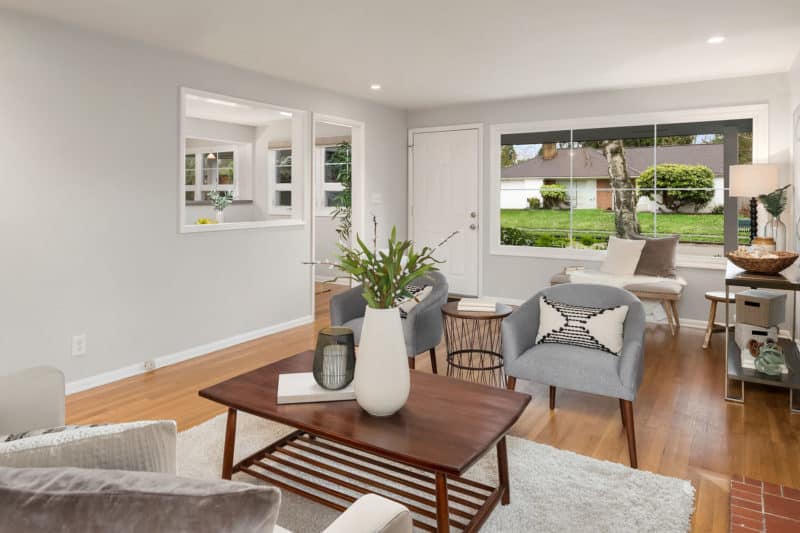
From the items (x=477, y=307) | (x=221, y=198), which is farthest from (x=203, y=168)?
(x=477, y=307)

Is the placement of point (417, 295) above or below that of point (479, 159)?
below

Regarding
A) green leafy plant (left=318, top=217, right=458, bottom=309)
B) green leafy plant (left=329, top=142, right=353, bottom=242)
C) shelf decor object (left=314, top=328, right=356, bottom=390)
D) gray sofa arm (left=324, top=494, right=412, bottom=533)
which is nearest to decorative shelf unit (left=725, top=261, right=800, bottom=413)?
green leafy plant (left=318, top=217, right=458, bottom=309)

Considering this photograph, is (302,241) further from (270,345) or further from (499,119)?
(499,119)

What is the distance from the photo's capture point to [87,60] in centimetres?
361

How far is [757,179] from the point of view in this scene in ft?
14.9

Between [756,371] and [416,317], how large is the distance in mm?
2108

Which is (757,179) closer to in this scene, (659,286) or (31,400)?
(659,286)

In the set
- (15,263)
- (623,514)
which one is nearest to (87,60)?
(15,263)

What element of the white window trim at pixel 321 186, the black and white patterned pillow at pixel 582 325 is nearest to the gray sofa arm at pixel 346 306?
the black and white patterned pillow at pixel 582 325

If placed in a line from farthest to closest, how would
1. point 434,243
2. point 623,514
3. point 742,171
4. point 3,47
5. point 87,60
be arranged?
point 434,243 < point 742,171 < point 87,60 < point 3,47 < point 623,514

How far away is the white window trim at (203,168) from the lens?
8.17m

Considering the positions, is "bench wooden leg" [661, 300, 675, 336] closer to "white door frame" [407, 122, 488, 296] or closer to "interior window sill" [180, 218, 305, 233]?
"white door frame" [407, 122, 488, 296]

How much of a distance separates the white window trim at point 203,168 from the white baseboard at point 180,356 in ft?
11.6

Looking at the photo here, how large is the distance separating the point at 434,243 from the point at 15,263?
458cm
